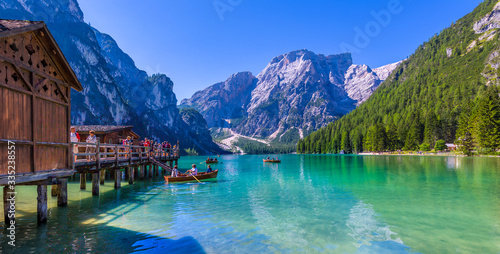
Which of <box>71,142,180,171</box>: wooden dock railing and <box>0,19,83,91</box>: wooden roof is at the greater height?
<box>0,19,83,91</box>: wooden roof

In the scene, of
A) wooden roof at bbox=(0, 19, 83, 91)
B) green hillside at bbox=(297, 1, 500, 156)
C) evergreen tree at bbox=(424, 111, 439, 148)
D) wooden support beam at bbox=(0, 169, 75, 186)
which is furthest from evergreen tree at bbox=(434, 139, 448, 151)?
wooden support beam at bbox=(0, 169, 75, 186)

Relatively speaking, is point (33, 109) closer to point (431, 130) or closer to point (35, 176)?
point (35, 176)

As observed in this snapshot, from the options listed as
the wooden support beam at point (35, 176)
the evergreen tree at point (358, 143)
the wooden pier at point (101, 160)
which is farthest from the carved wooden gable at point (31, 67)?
the evergreen tree at point (358, 143)

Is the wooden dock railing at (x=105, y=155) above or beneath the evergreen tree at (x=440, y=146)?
above

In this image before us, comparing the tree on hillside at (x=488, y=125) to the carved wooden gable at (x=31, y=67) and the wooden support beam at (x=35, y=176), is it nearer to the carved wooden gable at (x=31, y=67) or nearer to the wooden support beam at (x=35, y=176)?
the wooden support beam at (x=35, y=176)

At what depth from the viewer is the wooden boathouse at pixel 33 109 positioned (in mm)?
11102

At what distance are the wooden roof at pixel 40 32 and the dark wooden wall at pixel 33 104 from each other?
2.5 inches

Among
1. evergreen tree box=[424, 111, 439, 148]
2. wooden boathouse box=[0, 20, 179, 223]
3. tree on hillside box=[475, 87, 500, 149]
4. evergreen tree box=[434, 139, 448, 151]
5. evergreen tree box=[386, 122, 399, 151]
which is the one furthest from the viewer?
evergreen tree box=[386, 122, 399, 151]

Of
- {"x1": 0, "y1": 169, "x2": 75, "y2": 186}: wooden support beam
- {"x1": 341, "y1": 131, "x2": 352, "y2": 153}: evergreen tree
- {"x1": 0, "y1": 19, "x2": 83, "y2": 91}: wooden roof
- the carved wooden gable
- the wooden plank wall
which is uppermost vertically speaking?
{"x1": 0, "y1": 19, "x2": 83, "y2": 91}: wooden roof

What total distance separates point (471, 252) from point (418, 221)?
4.78 meters

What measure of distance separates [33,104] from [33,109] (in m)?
0.25

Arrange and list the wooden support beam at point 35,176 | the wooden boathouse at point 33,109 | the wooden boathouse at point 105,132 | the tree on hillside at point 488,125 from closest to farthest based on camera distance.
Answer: the wooden support beam at point 35,176, the wooden boathouse at point 33,109, the wooden boathouse at point 105,132, the tree on hillside at point 488,125

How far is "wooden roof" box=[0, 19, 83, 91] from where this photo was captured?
11.2m

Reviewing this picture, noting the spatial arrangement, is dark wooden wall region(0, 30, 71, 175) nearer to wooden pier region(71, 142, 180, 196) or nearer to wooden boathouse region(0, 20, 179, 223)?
wooden boathouse region(0, 20, 179, 223)
